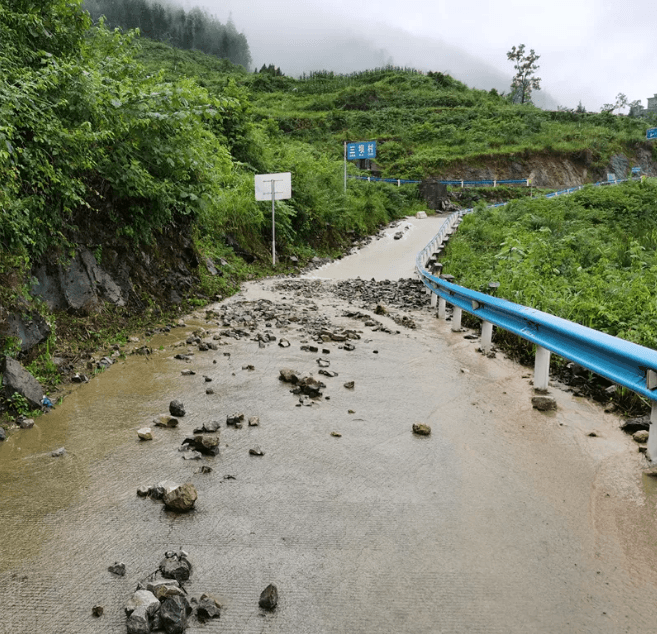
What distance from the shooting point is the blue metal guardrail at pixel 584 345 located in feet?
12.5

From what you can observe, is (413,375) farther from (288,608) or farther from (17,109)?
(17,109)

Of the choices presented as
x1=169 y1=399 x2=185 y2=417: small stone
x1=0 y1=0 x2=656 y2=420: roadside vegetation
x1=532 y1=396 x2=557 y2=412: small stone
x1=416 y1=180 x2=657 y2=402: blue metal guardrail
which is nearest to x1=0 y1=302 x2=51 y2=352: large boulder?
x1=0 y1=0 x2=656 y2=420: roadside vegetation

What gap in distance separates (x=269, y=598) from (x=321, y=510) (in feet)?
2.88

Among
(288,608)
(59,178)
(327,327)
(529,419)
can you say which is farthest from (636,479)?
(59,178)

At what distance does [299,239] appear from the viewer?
22.9 meters

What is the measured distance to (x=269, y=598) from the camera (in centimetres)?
237

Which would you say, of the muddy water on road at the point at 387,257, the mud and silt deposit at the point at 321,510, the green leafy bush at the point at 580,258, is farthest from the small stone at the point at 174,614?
the muddy water on road at the point at 387,257

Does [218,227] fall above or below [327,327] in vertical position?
above

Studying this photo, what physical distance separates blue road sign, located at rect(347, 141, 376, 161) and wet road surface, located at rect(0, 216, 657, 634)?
135 feet

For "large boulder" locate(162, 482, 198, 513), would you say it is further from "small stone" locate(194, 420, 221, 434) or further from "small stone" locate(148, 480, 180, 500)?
"small stone" locate(194, 420, 221, 434)

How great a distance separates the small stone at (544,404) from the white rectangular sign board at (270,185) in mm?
15620

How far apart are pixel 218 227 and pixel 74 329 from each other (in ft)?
35.9

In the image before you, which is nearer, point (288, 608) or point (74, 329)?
point (288, 608)

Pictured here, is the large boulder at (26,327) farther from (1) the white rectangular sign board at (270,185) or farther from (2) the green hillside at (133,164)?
(1) the white rectangular sign board at (270,185)
